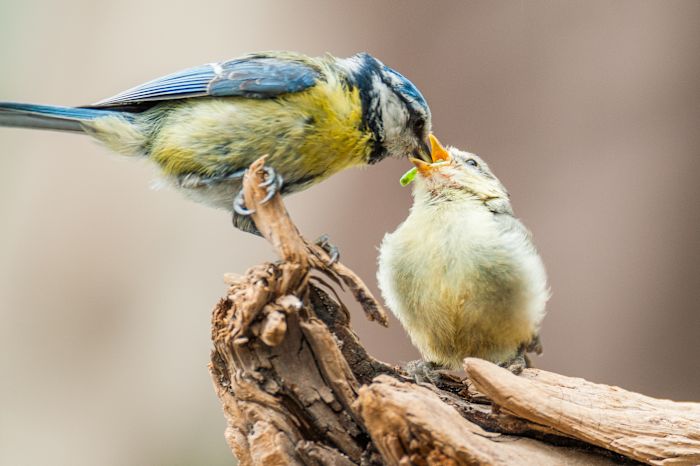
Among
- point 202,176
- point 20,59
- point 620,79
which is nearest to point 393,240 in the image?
point 202,176

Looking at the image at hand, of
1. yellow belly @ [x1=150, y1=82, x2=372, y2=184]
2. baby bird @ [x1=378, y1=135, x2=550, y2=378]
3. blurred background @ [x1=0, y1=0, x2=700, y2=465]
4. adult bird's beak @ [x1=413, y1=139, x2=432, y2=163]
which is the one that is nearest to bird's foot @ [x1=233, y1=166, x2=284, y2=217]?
yellow belly @ [x1=150, y1=82, x2=372, y2=184]

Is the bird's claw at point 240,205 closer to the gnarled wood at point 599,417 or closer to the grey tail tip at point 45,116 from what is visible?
the grey tail tip at point 45,116

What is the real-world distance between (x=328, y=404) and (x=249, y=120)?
0.87 m

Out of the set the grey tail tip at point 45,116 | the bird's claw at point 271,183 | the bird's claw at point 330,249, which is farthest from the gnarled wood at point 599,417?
the grey tail tip at point 45,116

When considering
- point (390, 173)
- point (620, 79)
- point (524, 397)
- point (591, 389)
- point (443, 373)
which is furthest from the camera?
point (390, 173)

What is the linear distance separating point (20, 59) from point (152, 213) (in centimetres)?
108

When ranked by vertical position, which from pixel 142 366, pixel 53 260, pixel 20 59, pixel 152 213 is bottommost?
pixel 142 366

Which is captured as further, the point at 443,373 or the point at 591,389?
the point at 443,373

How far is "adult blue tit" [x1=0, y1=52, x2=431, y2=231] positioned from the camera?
220cm

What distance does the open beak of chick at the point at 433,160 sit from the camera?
2.37 metres

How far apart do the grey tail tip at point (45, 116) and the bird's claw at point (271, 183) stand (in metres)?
0.63

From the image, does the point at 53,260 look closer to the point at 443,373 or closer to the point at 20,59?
the point at 20,59

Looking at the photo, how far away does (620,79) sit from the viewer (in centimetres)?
375

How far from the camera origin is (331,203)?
4.07 metres
